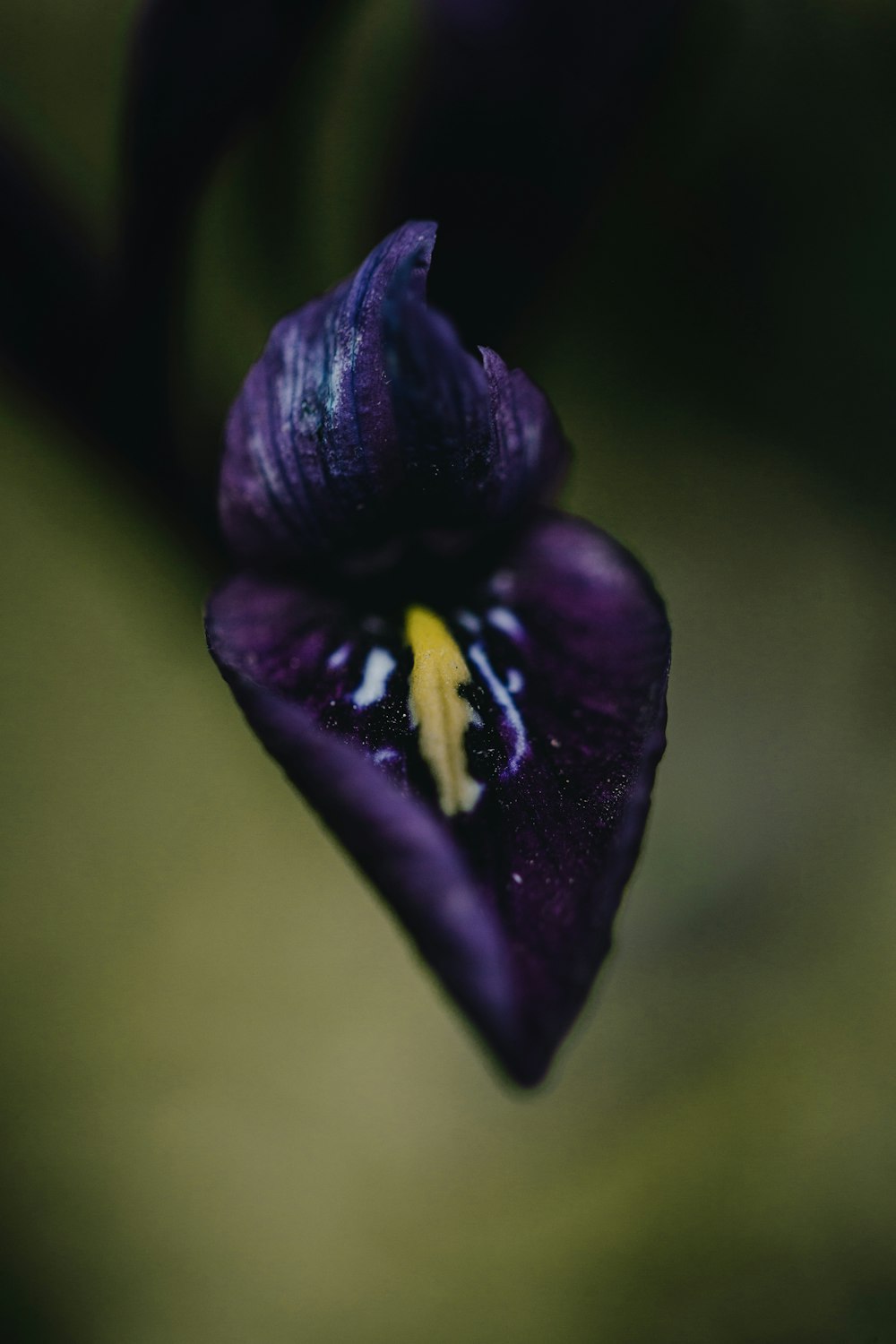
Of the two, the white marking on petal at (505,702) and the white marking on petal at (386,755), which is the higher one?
the white marking on petal at (505,702)

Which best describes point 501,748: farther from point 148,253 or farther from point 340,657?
point 148,253

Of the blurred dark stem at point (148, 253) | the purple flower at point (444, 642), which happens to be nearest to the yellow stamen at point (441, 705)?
the purple flower at point (444, 642)

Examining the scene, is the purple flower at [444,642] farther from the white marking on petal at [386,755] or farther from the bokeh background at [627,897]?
the bokeh background at [627,897]

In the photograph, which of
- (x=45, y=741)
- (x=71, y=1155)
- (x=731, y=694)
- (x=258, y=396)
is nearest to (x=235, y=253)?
(x=258, y=396)

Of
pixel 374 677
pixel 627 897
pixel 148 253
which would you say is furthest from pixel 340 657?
pixel 627 897

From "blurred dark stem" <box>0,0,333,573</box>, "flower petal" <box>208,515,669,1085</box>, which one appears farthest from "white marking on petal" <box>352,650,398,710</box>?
"blurred dark stem" <box>0,0,333,573</box>
